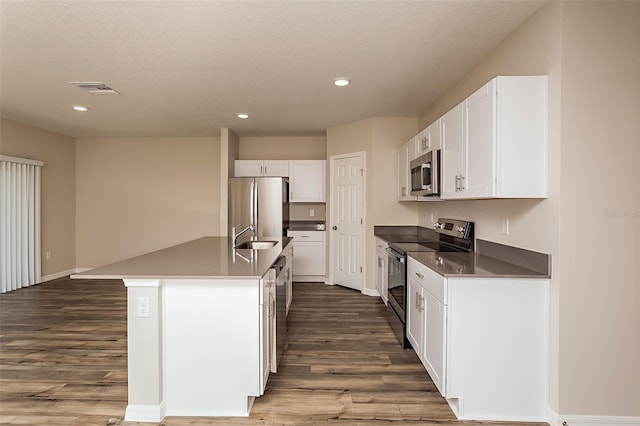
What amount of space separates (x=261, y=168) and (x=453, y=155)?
3.91m

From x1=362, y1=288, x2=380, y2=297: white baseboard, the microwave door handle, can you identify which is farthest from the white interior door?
the microwave door handle

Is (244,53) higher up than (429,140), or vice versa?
(244,53)

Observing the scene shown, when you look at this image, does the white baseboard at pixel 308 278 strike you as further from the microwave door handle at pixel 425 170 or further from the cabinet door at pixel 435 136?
the cabinet door at pixel 435 136

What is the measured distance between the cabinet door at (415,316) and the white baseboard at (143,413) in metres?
1.80

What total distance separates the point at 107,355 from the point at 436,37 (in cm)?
370

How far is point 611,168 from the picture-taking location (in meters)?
1.95

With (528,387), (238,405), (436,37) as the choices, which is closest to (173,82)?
(436,37)

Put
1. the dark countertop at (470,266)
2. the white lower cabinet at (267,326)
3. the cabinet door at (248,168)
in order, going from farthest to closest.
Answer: the cabinet door at (248,168)
the white lower cabinet at (267,326)
the dark countertop at (470,266)

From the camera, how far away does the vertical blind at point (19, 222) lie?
16.5ft

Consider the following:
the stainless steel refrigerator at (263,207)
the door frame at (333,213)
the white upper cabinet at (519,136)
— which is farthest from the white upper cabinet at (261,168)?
the white upper cabinet at (519,136)

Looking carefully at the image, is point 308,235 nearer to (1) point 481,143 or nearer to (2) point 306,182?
(2) point 306,182

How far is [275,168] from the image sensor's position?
5980 mm

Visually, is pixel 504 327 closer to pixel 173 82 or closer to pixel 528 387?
pixel 528 387

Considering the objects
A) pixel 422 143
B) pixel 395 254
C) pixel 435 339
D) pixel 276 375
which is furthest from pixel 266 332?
pixel 422 143
